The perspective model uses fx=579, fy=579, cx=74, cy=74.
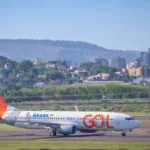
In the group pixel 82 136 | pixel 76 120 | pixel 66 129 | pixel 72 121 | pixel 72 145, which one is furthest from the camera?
pixel 72 121

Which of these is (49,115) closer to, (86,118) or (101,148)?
(86,118)

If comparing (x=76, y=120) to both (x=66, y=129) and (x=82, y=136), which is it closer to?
(x=66, y=129)

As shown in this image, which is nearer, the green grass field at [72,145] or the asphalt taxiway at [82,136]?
the green grass field at [72,145]

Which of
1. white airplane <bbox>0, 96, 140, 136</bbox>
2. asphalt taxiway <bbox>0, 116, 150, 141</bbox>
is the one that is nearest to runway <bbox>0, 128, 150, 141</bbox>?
asphalt taxiway <bbox>0, 116, 150, 141</bbox>

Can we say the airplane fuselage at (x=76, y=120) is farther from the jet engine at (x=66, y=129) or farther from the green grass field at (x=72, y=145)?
the green grass field at (x=72, y=145)

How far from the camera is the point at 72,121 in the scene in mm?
75625

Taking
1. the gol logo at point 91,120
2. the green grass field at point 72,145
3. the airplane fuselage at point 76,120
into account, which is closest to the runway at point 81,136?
the airplane fuselage at point 76,120

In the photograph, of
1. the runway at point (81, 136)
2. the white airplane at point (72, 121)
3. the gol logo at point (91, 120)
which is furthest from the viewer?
the gol logo at point (91, 120)

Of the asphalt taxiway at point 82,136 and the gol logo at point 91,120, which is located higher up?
the gol logo at point 91,120

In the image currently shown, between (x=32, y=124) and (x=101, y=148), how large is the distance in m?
22.1

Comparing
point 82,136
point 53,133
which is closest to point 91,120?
point 82,136

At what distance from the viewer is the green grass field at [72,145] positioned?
185ft

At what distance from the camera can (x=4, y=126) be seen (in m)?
88.4

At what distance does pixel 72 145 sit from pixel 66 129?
51.3ft
